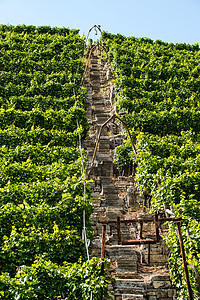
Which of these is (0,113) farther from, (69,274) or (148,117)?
(69,274)

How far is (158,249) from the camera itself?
9641 mm

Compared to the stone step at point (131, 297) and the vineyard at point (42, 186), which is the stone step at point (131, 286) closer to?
the stone step at point (131, 297)

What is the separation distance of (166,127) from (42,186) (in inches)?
275

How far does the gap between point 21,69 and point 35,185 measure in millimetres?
9917

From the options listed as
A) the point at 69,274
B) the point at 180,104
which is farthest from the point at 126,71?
the point at 69,274

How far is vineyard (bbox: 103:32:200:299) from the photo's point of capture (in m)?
8.77

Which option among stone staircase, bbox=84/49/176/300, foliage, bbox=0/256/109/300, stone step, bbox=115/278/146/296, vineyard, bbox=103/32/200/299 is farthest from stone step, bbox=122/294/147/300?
foliage, bbox=0/256/109/300

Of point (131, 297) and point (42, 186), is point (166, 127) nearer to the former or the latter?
point (42, 186)

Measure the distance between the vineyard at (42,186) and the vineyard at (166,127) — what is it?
209 centimetres

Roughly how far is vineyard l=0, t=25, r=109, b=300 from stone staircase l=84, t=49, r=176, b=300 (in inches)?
44.7

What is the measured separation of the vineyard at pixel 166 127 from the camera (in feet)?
28.8

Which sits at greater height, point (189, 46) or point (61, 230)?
point (189, 46)

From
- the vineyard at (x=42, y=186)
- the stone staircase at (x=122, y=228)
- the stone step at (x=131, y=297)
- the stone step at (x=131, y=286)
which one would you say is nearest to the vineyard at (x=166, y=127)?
the stone staircase at (x=122, y=228)

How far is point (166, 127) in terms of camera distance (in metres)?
14.5
